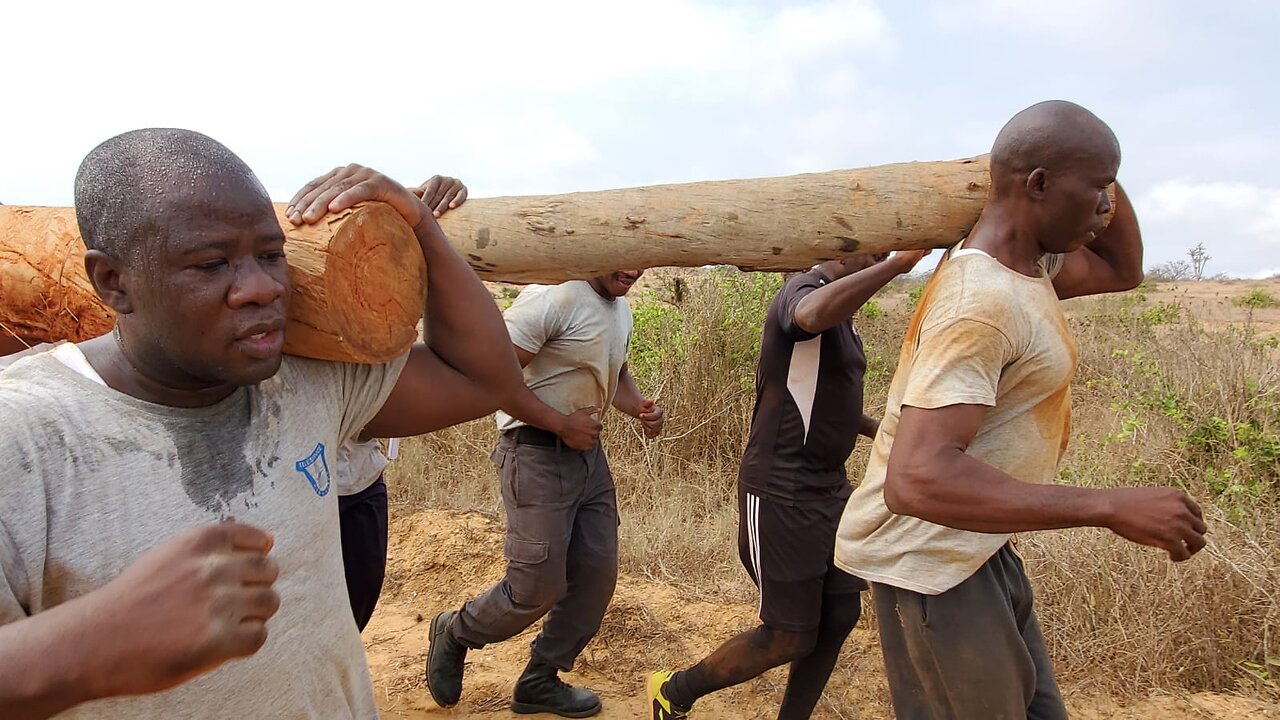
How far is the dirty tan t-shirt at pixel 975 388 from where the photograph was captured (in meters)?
2.03

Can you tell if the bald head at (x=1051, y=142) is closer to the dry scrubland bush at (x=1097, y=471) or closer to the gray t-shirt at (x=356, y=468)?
the gray t-shirt at (x=356, y=468)

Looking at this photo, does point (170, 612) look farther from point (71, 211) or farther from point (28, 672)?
point (71, 211)

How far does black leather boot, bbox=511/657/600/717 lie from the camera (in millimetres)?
3969

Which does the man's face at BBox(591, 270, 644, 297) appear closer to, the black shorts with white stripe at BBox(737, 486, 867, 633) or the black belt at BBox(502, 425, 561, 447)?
the black belt at BBox(502, 425, 561, 447)

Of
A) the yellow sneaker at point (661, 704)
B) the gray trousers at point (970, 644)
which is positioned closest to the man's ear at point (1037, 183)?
the gray trousers at point (970, 644)

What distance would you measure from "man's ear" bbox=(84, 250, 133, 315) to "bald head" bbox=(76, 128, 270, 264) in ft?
0.05

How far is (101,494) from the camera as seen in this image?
123 cm

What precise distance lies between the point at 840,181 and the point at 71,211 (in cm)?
159

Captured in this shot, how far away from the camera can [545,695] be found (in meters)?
3.97

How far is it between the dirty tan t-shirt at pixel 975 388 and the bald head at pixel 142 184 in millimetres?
1423

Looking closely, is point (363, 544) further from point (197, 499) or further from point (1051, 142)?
point (1051, 142)

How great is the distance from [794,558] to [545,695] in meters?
1.33

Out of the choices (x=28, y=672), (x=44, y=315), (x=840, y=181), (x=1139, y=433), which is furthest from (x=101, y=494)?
(x=1139, y=433)

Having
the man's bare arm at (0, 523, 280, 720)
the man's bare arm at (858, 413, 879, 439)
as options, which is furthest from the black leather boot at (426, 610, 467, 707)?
the man's bare arm at (0, 523, 280, 720)
